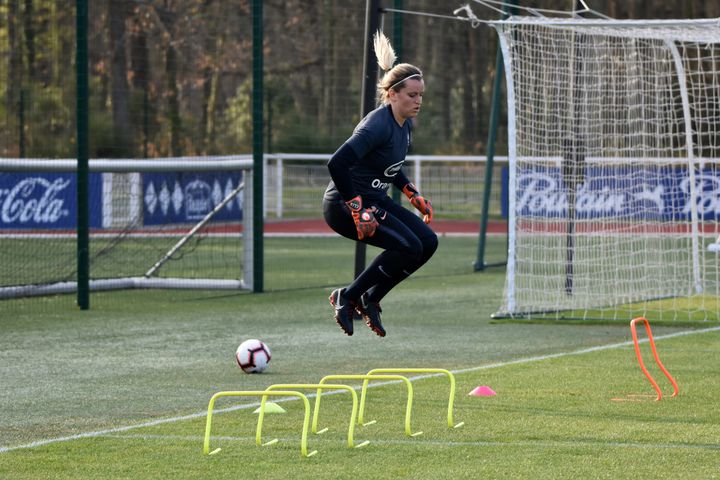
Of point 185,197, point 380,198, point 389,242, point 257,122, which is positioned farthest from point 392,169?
point 185,197

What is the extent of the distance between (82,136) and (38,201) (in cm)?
1131

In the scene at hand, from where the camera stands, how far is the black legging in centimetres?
870

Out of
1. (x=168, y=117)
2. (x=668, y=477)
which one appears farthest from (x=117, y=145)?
(x=668, y=477)

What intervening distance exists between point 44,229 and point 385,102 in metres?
18.4

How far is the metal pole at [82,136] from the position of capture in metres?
15.4

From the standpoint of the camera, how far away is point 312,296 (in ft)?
57.2

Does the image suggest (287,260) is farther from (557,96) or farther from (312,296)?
(557,96)

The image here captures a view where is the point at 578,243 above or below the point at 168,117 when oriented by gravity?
below

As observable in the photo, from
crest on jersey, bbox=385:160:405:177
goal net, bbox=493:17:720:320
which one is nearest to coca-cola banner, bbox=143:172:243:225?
goal net, bbox=493:17:720:320

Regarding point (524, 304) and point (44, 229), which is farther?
point (44, 229)

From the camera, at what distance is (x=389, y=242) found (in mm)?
8672

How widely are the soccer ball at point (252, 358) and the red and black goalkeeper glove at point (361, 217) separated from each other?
8.67 feet

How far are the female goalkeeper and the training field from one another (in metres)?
0.84

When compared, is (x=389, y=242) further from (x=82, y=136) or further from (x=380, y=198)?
(x=82, y=136)
